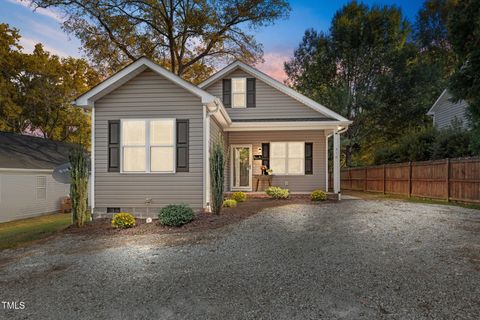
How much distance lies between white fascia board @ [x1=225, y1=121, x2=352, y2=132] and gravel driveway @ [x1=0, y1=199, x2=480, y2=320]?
6453 millimetres

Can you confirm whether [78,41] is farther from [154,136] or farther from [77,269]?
[77,269]

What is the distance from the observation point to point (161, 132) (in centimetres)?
945

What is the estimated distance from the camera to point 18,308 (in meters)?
3.76

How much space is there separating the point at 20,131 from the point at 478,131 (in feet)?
92.6

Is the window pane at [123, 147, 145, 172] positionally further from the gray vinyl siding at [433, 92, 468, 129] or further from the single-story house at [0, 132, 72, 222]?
the gray vinyl siding at [433, 92, 468, 129]

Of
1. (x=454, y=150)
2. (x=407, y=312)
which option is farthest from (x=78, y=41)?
(x=407, y=312)

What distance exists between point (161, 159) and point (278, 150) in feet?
21.7

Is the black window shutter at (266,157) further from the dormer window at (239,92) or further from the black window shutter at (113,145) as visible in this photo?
the black window shutter at (113,145)

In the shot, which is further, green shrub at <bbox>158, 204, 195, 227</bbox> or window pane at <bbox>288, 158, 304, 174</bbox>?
window pane at <bbox>288, 158, 304, 174</bbox>

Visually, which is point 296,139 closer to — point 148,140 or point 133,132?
point 148,140

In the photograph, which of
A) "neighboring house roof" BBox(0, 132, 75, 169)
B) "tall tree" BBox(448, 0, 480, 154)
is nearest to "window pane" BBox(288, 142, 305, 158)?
"tall tree" BBox(448, 0, 480, 154)

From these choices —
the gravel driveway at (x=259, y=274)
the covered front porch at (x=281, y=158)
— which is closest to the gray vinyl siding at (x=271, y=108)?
the covered front porch at (x=281, y=158)

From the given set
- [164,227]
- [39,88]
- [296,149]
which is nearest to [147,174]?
[164,227]

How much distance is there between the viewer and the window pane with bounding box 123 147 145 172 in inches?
372
